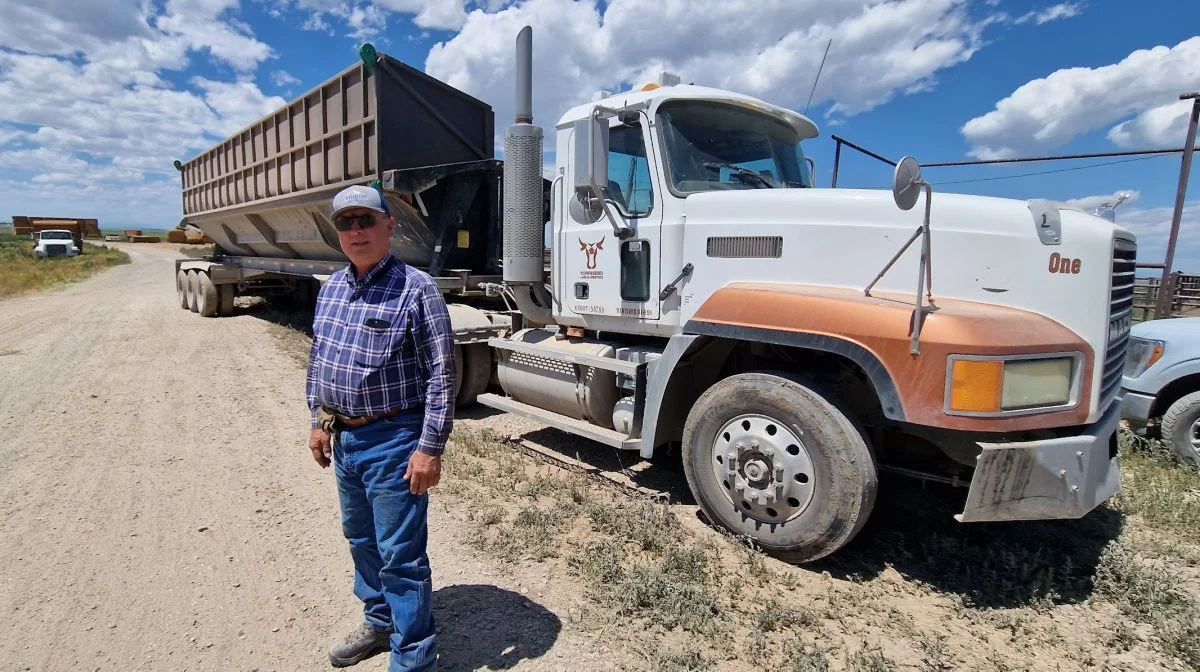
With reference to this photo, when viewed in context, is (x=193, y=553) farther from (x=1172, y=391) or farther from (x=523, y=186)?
(x=1172, y=391)

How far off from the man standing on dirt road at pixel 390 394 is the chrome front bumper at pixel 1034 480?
2.28m

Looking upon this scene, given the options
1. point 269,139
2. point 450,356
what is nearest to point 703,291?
point 450,356

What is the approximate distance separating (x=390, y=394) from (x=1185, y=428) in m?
5.38

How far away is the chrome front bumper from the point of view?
Result: 275cm

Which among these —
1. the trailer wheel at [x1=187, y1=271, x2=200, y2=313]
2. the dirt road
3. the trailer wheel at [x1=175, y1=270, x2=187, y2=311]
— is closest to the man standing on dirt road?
the dirt road

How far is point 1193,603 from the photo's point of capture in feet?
9.64

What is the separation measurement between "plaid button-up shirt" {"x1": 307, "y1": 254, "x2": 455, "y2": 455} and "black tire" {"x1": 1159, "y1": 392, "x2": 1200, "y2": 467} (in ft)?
16.9

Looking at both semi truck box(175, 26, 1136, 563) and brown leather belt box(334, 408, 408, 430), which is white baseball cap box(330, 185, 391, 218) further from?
semi truck box(175, 26, 1136, 563)

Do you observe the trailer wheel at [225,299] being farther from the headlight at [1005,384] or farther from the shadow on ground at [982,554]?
the headlight at [1005,384]

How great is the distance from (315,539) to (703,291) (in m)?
2.64

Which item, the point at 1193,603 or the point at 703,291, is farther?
the point at 703,291

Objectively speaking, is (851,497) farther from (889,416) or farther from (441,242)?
(441,242)

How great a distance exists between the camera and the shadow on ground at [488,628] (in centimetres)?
262


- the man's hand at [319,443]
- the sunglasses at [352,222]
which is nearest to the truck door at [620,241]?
the sunglasses at [352,222]
